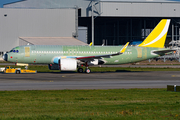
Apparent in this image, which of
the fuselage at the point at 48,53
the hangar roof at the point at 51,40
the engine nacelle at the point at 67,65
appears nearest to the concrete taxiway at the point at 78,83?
the engine nacelle at the point at 67,65

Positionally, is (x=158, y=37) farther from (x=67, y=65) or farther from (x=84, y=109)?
(x=84, y=109)

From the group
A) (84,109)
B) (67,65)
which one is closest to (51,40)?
(67,65)

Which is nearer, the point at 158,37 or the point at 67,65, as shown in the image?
the point at 67,65

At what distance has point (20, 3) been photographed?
282 ft

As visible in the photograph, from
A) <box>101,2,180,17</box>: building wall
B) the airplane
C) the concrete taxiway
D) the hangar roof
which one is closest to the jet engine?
the airplane

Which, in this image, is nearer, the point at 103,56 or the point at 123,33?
the point at 103,56

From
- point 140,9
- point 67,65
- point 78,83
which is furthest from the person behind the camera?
point 140,9

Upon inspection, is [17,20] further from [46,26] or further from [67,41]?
[67,41]

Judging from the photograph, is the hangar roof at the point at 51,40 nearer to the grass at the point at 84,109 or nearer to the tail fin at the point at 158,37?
the tail fin at the point at 158,37

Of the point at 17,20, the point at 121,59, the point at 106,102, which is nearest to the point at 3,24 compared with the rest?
the point at 17,20

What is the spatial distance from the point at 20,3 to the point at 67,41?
75.4 ft

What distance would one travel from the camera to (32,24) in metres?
77.2

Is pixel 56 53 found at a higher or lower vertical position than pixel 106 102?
higher

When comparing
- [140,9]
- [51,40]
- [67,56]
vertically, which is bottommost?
[67,56]
